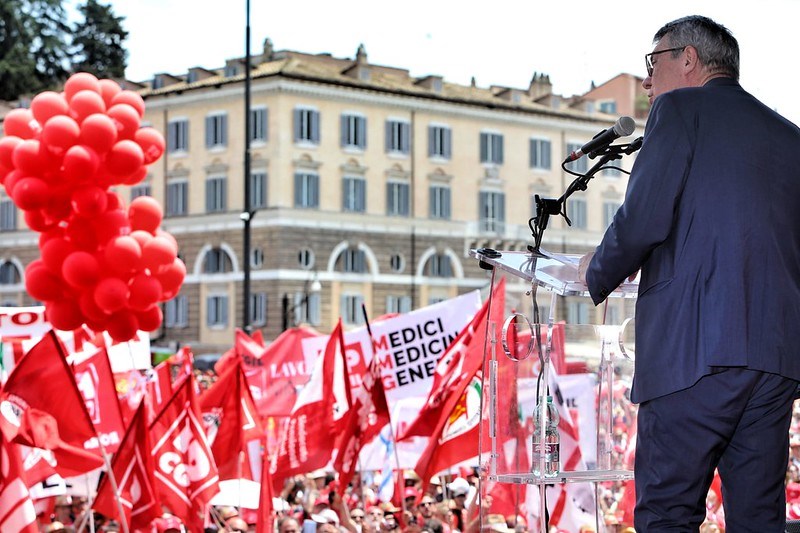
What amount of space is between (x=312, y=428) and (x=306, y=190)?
4367 centimetres

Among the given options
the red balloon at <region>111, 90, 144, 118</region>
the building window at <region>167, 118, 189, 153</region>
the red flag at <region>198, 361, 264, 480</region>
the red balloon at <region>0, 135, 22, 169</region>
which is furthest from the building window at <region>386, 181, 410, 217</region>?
the red balloon at <region>0, 135, 22, 169</region>

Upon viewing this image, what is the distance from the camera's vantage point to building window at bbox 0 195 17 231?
6244 centimetres

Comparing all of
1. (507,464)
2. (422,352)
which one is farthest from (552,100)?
(507,464)

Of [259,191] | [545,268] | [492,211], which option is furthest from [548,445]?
[492,211]

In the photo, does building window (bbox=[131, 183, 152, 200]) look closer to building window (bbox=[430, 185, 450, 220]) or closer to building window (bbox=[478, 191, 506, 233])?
building window (bbox=[430, 185, 450, 220])

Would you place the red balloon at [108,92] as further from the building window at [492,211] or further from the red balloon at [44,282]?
the building window at [492,211]

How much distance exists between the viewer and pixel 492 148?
61.0 metres

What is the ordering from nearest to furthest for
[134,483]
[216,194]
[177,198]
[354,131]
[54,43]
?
[134,483] → [216,194] → [354,131] → [177,198] → [54,43]

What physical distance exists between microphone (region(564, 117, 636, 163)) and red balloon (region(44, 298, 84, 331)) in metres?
8.73

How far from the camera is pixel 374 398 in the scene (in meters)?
11.8

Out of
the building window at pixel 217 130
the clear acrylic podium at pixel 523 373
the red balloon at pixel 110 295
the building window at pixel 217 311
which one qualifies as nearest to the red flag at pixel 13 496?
the red balloon at pixel 110 295

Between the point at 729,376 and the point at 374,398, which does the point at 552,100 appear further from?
the point at 729,376

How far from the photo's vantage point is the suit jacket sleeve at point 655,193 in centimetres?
310

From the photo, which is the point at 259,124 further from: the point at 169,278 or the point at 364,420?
the point at 364,420
